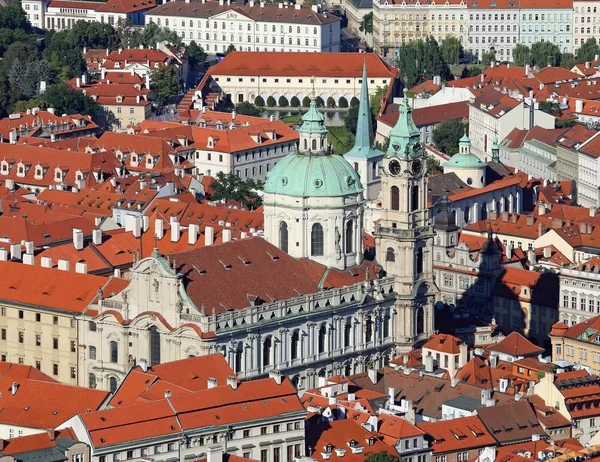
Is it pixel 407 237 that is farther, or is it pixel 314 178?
pixel 407 237

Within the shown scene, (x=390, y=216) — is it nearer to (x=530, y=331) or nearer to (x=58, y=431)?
(x=530, y=331)

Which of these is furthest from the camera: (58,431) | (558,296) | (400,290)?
(558,296)

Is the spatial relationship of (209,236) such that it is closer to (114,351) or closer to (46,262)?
(46,262)

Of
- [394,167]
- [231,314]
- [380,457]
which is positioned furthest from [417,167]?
[380,457]

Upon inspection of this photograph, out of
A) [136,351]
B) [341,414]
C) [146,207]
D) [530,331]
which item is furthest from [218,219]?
[341,414]

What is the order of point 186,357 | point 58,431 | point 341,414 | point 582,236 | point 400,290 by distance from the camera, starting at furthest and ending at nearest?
point 582,236 → point 400,290 → point 186,357 → point 341,414 → point 58,431
